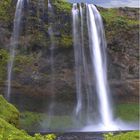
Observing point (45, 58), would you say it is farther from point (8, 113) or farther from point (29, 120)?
point (8, 113)

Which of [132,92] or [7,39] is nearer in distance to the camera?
[7,39]

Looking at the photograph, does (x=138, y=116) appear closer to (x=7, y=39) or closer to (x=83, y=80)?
(x=83, y=80)

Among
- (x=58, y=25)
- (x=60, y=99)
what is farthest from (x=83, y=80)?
(x=58, y=25)

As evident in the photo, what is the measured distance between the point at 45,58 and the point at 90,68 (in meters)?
4.20

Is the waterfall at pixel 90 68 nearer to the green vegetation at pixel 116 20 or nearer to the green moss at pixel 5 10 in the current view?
the green vegetation at pixel 116 20

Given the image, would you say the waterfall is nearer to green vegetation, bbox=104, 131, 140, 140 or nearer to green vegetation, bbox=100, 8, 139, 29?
green vegetation, bbox=100, 8, 139, 29

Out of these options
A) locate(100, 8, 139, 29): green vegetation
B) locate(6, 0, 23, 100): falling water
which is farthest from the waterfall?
locate(6, 0, 23, 100): falling water

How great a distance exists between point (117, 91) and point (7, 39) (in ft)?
36.3

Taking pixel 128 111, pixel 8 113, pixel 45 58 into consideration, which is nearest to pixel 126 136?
pixel 8 113

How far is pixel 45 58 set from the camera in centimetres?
4025

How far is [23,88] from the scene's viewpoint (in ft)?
131

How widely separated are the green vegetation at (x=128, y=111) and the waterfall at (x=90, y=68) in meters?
1.20

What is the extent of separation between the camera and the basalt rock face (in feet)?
131

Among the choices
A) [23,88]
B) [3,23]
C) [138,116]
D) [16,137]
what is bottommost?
[138,116]
